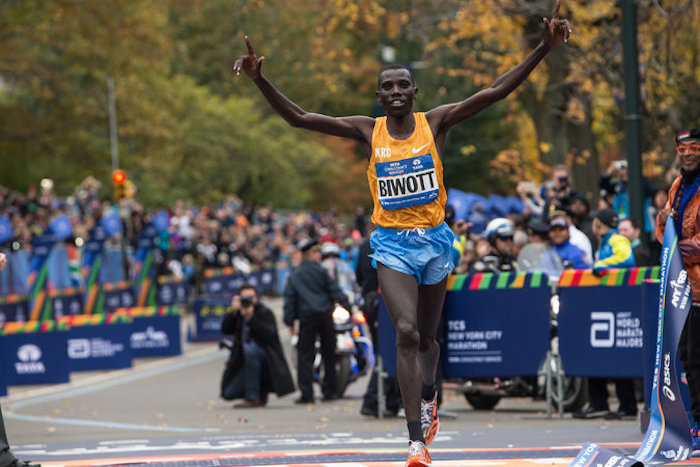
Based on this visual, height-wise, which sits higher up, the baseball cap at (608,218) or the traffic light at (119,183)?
the traffic light at (119,183)

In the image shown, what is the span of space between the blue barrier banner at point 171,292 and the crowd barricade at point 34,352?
13.9 meters

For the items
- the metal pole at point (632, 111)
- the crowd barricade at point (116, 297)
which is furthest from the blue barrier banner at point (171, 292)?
the metal pole at point (632, 111)

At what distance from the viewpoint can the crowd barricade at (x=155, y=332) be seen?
2578 cm

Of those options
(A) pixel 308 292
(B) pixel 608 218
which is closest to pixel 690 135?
(B) pixel 608 218

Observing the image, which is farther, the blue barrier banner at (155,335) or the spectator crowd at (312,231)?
the blue barrier banner at (155,335)

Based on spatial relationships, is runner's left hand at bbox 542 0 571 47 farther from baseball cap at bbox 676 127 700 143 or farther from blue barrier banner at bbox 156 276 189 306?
blue barrier banner at bbox 156 276 189 306

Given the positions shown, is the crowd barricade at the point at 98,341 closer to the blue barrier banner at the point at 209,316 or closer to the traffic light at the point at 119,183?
the blue barrier banner at the point at 209,316

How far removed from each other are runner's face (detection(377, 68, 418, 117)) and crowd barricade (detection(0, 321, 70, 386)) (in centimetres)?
1288

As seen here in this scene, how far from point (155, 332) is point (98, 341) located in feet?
10.4

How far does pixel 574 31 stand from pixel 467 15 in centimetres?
325

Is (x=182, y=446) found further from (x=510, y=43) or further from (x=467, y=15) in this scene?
(x=510, y=43)

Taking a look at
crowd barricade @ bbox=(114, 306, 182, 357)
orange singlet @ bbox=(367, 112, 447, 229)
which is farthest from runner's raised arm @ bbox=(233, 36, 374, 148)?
crowd barricade @ bbox=(114, 306, 182, 357)

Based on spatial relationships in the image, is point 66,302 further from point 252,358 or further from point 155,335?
point 252,358

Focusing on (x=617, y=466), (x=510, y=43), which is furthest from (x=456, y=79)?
(x=617, y=466)
